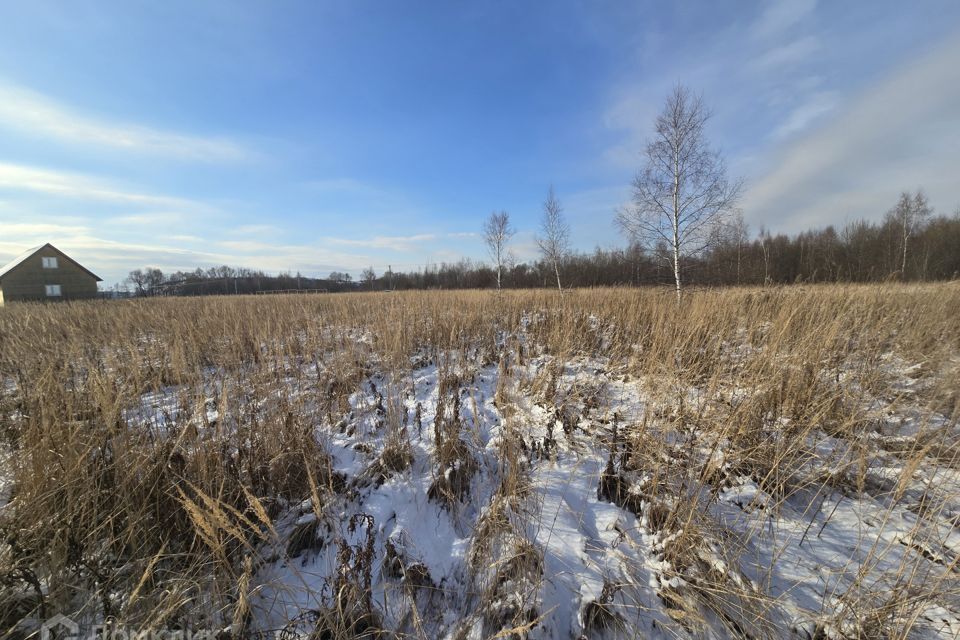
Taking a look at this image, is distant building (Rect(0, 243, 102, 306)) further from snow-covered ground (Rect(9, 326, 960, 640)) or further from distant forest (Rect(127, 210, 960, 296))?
snow-covered ground (Rect(9, 326, 960, 640))

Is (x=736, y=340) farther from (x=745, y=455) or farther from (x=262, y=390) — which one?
(x=262, y=390)

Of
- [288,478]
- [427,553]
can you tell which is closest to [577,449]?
[427,553]

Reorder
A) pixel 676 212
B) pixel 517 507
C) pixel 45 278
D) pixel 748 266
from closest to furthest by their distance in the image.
→ pixel 517 507, pixel 676 212, pixel 748 266, pixel 45 278

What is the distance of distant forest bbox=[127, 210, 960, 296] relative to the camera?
7.93 m

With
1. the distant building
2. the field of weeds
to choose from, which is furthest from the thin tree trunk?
the distant building

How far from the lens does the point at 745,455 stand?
2.07m

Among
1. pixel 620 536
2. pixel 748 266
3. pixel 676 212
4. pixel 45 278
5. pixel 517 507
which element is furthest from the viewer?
pixel 45 278

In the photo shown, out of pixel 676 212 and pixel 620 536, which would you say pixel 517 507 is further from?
pixel 676 212

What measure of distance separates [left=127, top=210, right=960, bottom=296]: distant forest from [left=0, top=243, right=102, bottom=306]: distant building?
21.7ft

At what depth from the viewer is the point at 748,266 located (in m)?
11.9

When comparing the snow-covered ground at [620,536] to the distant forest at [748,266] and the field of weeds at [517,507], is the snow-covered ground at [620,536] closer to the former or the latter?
the field of weeds at [517,507]

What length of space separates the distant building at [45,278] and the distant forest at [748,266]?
661 centimetres

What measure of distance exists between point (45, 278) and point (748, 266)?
5297 centimetres

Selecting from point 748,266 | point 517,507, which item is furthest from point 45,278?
point 748,266
